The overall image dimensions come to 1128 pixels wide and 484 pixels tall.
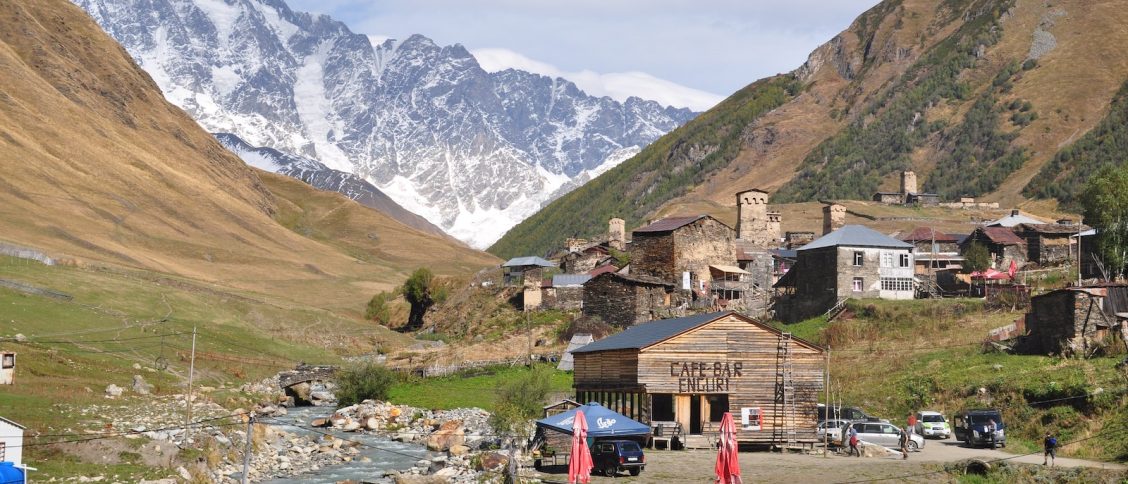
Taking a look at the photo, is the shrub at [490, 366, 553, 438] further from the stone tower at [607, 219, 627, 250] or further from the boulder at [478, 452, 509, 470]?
the stone tower at [607, 219, 627, 250]

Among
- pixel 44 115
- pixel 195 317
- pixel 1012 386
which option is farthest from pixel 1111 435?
pixel 44 115

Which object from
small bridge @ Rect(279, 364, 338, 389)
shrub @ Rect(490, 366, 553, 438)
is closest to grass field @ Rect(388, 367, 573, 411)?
shrub @ Rect(490, 366, 553, 438)

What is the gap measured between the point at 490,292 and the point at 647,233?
21.8 metres

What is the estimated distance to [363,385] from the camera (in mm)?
78625

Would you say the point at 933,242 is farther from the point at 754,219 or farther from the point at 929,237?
the point at 754,219

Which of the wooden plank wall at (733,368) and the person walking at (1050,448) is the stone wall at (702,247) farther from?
the person walking at (1050,448)

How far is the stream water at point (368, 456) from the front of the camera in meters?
51.4

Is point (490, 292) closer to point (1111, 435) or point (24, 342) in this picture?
point (24, 342)

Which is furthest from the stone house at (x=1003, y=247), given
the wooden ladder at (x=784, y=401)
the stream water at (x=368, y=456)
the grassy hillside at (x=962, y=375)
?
the stream water at (x=368, y=456)

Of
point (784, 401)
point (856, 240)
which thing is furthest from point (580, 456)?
point (856, 240)

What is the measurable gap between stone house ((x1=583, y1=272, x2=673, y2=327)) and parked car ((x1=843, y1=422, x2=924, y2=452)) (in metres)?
41.8

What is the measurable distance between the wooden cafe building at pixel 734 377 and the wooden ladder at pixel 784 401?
0.04 metres

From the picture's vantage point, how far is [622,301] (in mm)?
93875

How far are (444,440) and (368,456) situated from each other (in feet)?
11.8
